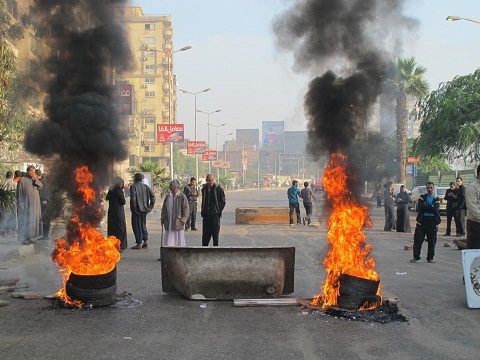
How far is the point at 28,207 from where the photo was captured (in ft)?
45.9

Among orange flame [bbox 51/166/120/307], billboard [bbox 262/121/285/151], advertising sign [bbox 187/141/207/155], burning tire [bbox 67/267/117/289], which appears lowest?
burning tire [bbox 67/267/117/289]

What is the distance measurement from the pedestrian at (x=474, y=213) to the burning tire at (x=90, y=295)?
505cm

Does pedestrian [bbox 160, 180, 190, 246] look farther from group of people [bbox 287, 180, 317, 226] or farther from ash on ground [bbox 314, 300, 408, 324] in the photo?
group of people [bbox 287, 180, 317, 226]

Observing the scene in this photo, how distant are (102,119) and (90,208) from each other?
4.09 ft

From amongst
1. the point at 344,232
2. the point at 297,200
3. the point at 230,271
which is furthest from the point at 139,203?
the point at 297,200

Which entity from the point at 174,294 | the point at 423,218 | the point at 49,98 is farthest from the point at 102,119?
Answer: the point at 423,218

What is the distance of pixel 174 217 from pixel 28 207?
4.31m

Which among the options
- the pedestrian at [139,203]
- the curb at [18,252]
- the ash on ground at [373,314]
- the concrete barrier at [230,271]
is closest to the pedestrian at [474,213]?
the ash on ground at [373,314]

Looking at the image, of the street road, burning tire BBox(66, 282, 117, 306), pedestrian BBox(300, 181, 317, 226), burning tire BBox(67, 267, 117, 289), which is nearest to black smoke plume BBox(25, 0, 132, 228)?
burning tire BBox(67, 267, 117, 289)

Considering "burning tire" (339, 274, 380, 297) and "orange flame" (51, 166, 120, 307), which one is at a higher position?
"orange flame" (51, 166, 120, 307)

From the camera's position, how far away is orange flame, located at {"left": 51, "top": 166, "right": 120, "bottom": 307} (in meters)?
7.53

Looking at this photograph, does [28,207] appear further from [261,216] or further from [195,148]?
[195,148]

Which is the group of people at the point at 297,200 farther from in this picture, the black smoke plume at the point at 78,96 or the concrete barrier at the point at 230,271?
the concrete barrier at the point at 230,271

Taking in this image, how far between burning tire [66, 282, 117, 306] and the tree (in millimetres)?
20806
